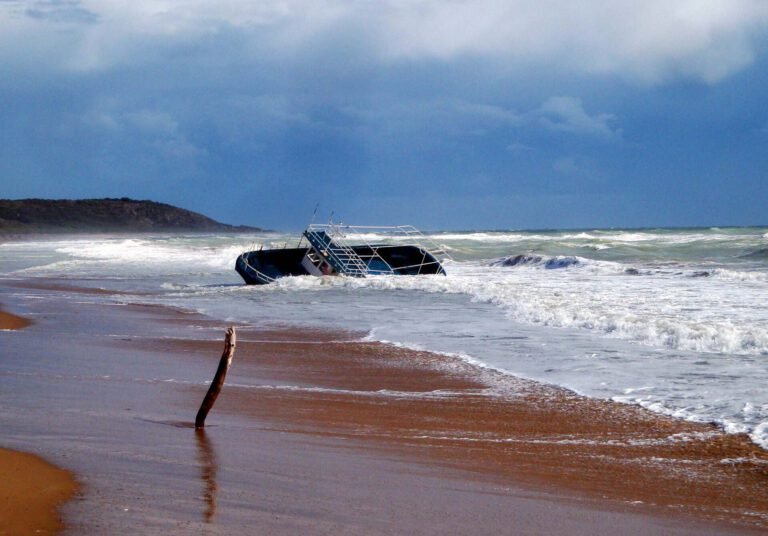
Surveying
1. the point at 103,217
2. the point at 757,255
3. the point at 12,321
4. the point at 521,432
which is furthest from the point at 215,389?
the point at 103,217

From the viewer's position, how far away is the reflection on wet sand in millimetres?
4504

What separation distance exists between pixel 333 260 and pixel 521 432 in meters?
18.6

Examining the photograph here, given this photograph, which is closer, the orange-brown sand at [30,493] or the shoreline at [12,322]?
the orange-brown sand at [30,493]

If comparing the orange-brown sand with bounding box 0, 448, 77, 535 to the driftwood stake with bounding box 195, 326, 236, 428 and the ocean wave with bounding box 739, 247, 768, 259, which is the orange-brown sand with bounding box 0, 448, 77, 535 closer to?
the driftwood stake with bounding box 195, 326, 236, 428

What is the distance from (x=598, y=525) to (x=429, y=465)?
1411 mm

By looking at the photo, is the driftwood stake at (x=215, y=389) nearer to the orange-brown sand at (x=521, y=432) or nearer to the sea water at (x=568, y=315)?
the orange-brown sand at (x=521, y=432)

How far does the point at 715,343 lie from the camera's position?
1115 centimetres

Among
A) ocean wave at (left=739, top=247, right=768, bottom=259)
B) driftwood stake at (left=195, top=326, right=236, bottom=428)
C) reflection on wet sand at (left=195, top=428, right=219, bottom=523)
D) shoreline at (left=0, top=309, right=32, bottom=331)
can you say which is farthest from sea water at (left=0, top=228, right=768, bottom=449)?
reflection on wet sand at (left=195, top=428, right=219, bottom=523)

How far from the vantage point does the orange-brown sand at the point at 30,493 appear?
405cm

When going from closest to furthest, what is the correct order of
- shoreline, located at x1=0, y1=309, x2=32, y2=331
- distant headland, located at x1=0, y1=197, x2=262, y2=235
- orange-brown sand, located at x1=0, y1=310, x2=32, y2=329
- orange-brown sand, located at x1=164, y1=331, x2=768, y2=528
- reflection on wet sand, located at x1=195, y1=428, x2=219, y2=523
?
reflection on wet sand, located at x1=195, y1=428, x2=219, y2=523 → orange-brown sand, located at x1=164, y1=331, x2=768, y2=528 → shoreline, located at x1=0, y1=309, x2=32, y2=331 → orange-brown sand, located at x1=0, y1=310, x2=32, y2=329 → distant headland, located at x1=0, y1=197, x2=262, y2=235

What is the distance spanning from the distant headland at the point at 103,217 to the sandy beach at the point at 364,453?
389 ft

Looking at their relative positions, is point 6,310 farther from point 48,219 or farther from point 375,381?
point 48,219

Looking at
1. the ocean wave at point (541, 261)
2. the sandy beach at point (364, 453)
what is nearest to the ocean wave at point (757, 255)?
the ocean wave at point (541, 261)

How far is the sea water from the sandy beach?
793mm
